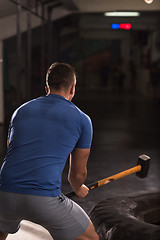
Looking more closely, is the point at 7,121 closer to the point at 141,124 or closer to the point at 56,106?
the point at 141,124

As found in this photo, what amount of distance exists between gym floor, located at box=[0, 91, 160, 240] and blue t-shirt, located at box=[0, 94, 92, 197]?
113cm

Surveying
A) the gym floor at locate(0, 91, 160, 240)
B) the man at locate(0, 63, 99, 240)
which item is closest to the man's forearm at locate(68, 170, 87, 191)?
the man at locate(0, 63, 99, 240)

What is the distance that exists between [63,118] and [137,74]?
2008 cm

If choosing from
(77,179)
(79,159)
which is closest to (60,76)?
(79,159)

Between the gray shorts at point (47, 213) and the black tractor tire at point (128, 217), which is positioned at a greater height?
the gray shorts at point (47, 213)

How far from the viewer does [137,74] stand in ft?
70.5

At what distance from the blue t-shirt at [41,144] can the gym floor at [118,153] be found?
44.3 inches

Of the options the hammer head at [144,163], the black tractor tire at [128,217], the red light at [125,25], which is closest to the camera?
the black tractor tire at [128,217]

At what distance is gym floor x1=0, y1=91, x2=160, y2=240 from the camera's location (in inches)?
149

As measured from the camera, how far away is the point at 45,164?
185cm

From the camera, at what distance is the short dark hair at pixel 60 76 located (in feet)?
6.44

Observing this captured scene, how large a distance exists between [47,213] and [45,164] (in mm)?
240

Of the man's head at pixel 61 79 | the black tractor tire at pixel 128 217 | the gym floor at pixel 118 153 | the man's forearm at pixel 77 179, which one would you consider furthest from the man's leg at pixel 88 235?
the gym floor at pixel 118 153

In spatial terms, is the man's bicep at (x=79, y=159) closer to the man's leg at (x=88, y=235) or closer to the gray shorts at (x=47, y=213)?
the gray shorts at (x=47, y=213)
